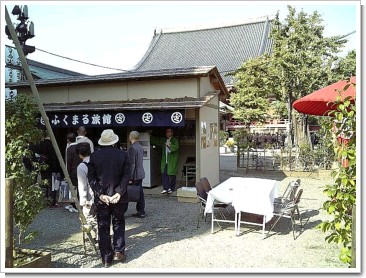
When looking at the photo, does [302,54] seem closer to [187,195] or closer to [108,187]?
[187,195]

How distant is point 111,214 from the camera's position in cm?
467

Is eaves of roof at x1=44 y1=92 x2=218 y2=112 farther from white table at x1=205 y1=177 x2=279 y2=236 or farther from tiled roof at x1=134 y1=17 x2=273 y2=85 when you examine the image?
tiled roof at x1=134 y1=17 x2=273 y2=85

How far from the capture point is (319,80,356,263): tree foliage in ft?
10.9

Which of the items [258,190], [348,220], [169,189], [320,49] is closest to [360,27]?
[348,220]

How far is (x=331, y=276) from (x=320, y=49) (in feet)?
41.5

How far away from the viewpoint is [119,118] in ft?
29.9

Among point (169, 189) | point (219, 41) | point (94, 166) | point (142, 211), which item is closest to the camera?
point (94, 166)

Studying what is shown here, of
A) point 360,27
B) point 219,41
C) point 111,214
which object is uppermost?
point 219,41

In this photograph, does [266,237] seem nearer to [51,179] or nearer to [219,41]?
[51,179]

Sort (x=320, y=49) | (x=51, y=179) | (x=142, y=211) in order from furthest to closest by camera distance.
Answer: (x=320, y=49), (x=51, y=179), (x=142, y=211)

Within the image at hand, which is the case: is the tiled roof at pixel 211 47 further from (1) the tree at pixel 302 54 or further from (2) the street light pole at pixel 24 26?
(2) the street light pole at pixel 24 26

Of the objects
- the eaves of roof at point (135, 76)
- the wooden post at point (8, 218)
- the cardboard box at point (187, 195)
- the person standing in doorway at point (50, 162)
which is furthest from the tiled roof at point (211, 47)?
the wooden post at point (8, 218)

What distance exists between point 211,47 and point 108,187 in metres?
32.1

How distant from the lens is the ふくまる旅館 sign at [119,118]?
338 inches
